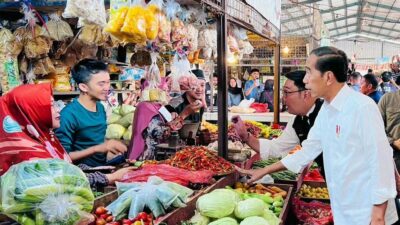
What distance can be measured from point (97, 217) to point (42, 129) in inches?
33.6

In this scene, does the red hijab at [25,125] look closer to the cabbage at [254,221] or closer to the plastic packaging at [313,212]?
the cabbage at [254,221]

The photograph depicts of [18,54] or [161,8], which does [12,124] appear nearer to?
[161,8]

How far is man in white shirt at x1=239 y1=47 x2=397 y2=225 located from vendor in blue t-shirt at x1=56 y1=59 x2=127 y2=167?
1.78 meters

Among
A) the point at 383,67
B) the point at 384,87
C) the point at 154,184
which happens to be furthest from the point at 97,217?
the point at 383,67

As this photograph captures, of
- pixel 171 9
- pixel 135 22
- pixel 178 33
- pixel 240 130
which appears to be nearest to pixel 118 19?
pixel 135 22

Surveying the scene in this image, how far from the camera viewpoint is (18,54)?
4344mm

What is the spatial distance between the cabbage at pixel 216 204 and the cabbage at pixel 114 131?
2.38 meters

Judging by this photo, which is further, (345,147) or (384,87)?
(384,87)

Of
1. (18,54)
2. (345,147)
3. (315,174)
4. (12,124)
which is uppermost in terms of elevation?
(18,54)

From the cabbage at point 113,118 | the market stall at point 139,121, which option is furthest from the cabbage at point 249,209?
the cabbage at point 113,118

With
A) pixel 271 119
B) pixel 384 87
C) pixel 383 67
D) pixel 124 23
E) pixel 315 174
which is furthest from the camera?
pixel 383 67

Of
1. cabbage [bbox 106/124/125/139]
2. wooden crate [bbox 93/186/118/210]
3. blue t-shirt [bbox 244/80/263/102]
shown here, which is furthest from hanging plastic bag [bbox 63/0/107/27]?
blue t-shirt [bbox 244/80/263/102]

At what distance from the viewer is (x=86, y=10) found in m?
2.75

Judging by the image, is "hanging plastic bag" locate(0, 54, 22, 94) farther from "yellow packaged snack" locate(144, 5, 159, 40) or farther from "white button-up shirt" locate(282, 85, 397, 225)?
"white button-up shirt" locate(282, 85, 397, 225)
